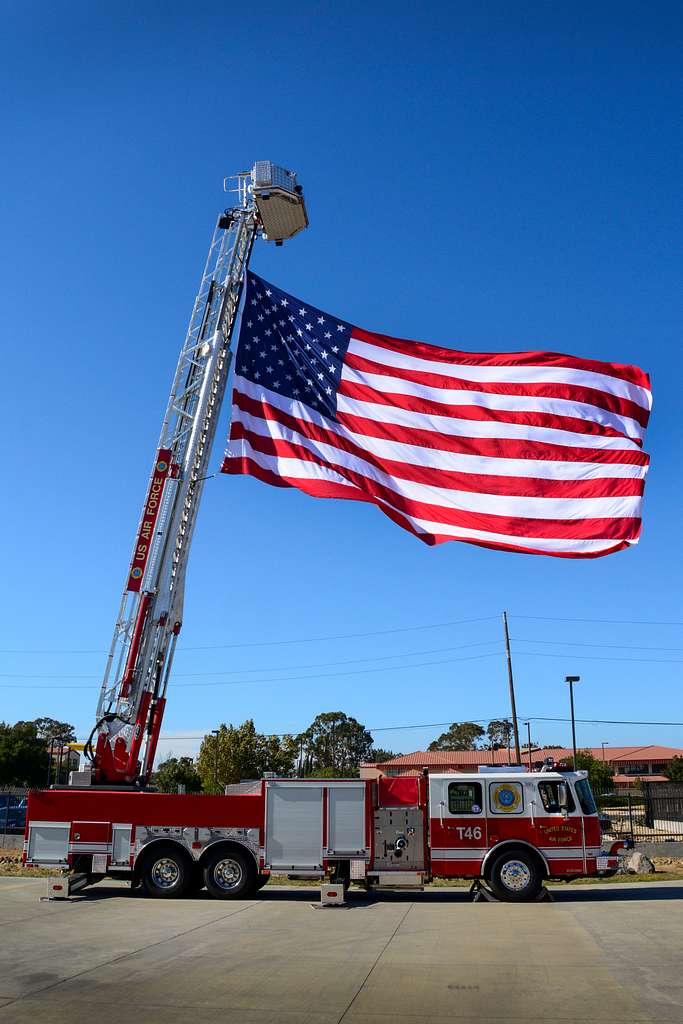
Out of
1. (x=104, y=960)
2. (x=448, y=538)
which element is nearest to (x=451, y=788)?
(x=448, y=538)

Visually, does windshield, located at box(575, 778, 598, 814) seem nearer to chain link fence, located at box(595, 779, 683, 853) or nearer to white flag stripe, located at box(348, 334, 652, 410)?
chain link fence, located at box(595, 779, 683, 853)

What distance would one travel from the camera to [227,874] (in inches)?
623

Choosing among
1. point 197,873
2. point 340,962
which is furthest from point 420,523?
point 197,873

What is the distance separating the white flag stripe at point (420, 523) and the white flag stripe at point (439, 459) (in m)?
0.64

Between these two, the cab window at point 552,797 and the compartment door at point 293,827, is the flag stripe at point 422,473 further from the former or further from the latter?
the compartment door at point 293,827

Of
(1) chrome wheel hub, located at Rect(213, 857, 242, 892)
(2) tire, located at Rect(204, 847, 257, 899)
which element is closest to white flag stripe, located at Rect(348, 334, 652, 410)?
A: (2) tire, located at Rect(204, 847, 257, 899)

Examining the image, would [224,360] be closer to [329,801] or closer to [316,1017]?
[329,801]

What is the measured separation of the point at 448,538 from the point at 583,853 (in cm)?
634

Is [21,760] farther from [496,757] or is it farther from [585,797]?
[585,797]

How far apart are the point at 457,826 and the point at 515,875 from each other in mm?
1255

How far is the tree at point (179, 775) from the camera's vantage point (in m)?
59.5

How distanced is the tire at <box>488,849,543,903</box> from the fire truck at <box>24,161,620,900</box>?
0.02m

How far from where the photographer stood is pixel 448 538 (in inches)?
536

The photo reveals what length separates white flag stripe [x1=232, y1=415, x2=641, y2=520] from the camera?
13.4m
